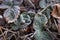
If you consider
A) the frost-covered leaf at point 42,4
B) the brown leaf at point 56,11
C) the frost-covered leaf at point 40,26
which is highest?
the frost-covered leaf at point 42,4

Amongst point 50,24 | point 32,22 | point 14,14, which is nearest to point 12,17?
→ point 14,14

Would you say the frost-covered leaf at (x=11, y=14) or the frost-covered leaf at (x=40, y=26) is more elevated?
the frost-covered leaf at (x=11, y=14)

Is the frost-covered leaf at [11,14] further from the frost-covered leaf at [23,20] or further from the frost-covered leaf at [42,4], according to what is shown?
the frost-covered leaf at [42,4]

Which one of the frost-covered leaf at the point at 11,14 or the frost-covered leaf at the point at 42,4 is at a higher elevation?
the frost-covered leaf at the point at 42,4

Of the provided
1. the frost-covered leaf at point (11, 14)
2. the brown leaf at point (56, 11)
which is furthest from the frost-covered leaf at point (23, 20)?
the brown leaf at point (56, 11)

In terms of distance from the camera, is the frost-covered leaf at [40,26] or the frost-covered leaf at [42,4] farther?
the frost-covered leaf at [42,4]

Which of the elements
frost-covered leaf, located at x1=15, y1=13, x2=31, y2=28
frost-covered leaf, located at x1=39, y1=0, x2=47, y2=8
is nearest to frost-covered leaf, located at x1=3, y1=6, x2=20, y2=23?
frost-covered leaf, located at x1=15, y1=13, x2=31, y2=28

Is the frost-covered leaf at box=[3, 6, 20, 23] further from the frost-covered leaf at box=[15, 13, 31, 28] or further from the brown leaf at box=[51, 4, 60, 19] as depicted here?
the brown leaf at box=[51, 4, 60, 19]

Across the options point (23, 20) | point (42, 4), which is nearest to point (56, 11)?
point (42, 4)

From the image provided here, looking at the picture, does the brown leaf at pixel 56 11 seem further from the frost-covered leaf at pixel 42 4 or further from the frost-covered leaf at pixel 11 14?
the frost-covered leaf at pixel 11 14
